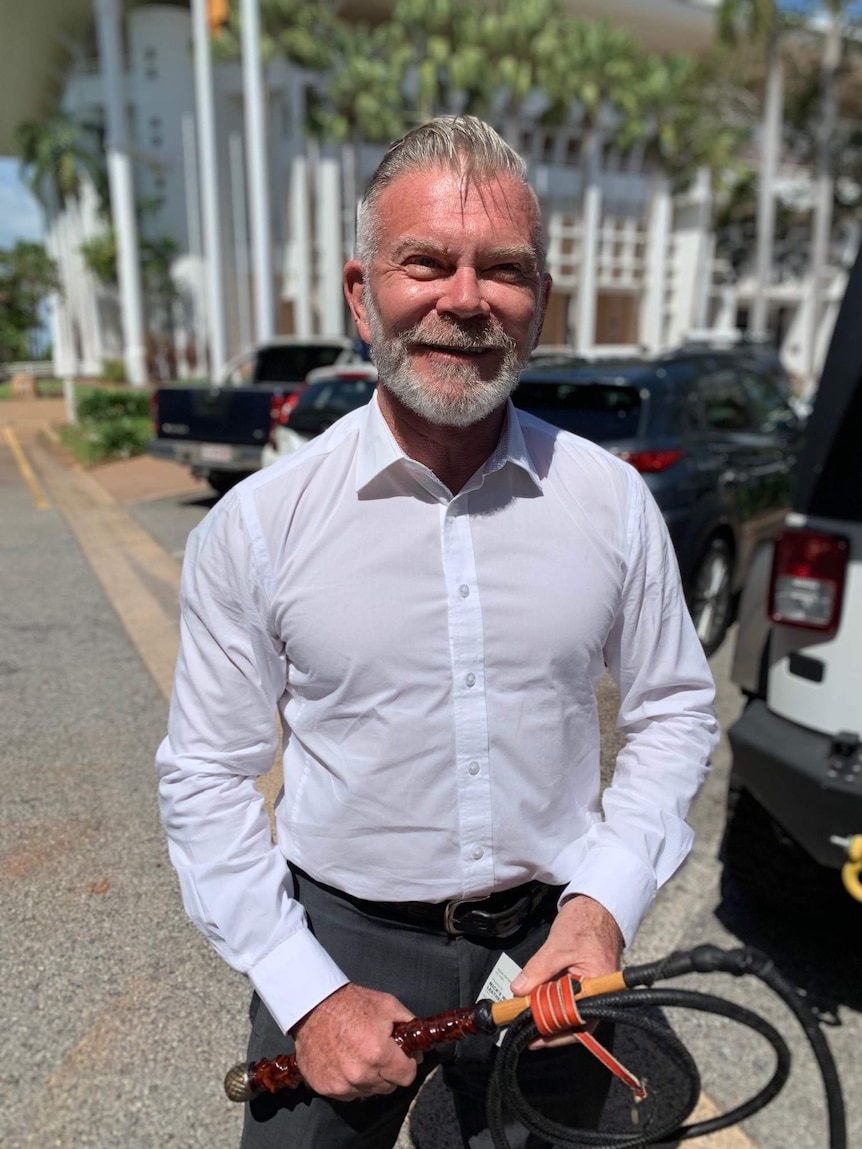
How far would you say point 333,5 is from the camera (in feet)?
103

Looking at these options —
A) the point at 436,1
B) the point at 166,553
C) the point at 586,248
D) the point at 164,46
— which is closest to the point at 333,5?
the point at 436,1

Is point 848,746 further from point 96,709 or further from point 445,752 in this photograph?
point 96,709

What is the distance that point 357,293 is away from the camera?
4.78 feet

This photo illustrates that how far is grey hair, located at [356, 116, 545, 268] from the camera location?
4.17 feet

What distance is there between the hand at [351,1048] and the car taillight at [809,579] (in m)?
1.76

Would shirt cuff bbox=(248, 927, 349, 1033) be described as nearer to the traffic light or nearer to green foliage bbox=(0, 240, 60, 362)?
the traffic light

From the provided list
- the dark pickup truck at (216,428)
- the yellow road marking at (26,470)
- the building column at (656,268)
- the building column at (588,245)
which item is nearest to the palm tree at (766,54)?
the building column at (588,245)

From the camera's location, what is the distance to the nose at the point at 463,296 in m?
1.28

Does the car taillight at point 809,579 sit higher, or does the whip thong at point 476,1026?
the car taillight at point 809,579

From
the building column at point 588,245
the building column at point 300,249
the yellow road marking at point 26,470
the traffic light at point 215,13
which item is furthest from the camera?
the building column at point 588,245

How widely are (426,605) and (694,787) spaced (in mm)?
530

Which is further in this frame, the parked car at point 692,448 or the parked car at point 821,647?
the parked car at point 692,448

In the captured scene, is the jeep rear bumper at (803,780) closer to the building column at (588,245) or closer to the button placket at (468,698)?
the button placket at (468,698)

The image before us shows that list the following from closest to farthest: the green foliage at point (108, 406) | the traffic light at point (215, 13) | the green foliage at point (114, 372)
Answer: the green foliage at point (108, 406) → the traffic light at point (215, 13) → the green foliage at point (114, 372)
